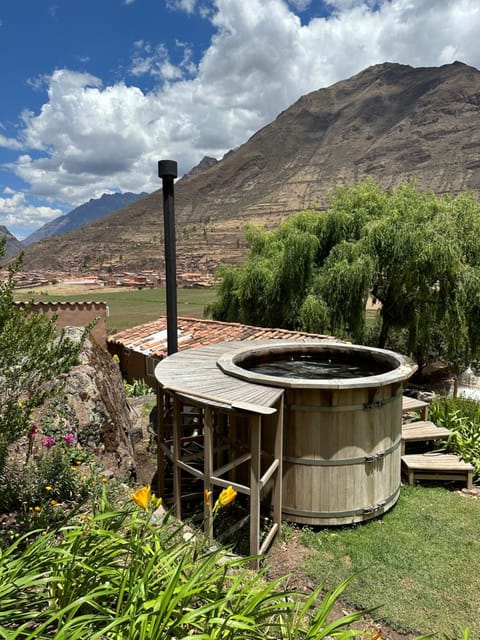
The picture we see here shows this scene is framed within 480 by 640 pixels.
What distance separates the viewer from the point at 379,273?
10922mm

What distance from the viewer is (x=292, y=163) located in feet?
489

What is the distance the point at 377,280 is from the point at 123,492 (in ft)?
29.9

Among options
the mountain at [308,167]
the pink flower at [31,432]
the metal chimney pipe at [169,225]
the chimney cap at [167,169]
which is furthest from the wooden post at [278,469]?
the mountain at [308,167]

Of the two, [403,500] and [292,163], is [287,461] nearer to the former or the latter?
[403,500]

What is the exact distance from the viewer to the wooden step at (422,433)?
592cm

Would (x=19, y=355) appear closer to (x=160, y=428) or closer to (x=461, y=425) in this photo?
(x=160, y=428)

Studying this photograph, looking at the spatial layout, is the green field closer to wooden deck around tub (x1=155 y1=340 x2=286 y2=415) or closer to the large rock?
the large rock

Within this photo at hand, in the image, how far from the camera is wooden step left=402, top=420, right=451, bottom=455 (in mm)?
5922

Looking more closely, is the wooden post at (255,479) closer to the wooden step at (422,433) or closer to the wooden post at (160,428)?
the wooden post at (160,428)

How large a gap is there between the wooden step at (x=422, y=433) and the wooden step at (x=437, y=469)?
30 cm

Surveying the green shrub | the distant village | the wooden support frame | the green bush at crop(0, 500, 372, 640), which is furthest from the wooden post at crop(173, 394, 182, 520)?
the distant village

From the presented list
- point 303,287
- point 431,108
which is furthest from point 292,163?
point 303,287

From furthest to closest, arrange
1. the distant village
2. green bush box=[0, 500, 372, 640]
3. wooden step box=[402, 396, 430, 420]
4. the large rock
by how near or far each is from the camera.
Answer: the distant village → wooden step box=[402, 396, 430, 420] → the large rock → green bush box=[0, 500, 372, 640]

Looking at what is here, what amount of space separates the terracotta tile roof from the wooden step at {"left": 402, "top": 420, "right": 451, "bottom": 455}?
290 cm
